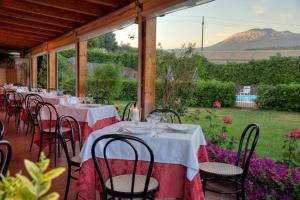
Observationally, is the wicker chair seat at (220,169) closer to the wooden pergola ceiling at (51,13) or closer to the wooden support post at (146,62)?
the wooden support post at (146,62)

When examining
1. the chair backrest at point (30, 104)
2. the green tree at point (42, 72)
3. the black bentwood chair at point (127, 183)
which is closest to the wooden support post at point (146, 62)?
the chair backrest at point (30, 104)

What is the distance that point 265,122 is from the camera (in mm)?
6141

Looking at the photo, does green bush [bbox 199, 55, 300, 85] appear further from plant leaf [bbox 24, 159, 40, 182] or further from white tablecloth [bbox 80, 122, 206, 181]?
plant leaf [bbox 24, 159, 40, 182]

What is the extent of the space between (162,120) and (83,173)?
3.46 feet

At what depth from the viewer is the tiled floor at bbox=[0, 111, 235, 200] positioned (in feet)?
10.5

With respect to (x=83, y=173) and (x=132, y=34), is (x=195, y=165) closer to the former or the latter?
(x=83, y=173)

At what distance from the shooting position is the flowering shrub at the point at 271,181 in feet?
9.42

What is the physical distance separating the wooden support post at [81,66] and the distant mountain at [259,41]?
3368 mm

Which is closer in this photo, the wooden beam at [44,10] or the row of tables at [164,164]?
the row of tables at [164,164]

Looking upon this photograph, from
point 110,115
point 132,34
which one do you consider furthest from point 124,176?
point 132,34

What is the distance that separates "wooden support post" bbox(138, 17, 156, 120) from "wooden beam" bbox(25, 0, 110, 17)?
1539 millimetres

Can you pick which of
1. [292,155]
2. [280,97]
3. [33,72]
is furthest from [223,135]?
[33,72]

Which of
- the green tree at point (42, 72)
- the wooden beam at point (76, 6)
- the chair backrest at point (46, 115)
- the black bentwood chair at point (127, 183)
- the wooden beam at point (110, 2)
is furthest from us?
the green tree at point (42, 72)

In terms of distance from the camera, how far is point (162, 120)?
3.13 meters
